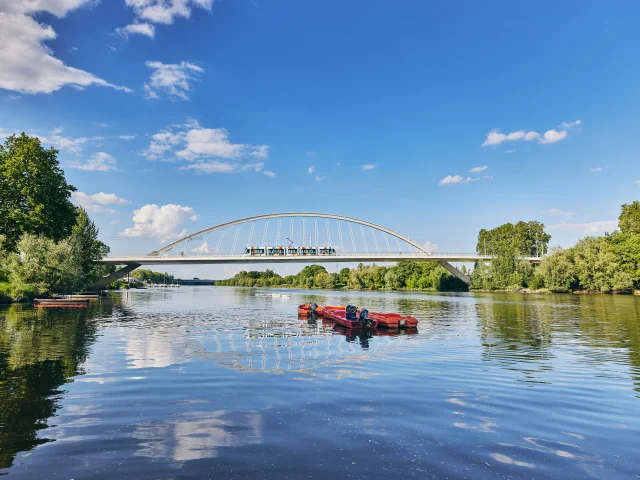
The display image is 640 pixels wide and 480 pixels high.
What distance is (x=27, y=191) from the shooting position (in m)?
52.4

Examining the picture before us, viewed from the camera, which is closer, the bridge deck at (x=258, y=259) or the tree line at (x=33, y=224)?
the tree line at (x=33, y=224)

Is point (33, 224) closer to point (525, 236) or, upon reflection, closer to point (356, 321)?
point (356, 321)

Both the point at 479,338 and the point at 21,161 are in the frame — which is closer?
the point at 479,338

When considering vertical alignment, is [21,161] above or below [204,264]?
above

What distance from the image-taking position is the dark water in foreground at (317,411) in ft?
23.0

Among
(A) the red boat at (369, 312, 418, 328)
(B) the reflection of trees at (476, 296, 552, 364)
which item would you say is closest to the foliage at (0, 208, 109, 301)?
(A) the red boat at (369, 312, 418, 328)

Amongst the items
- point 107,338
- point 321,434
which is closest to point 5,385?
point 321,434

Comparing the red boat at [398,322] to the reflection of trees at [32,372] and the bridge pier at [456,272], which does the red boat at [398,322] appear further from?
the bridge pier at [456,272]

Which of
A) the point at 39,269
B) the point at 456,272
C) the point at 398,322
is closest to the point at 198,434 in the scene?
the point at 398,322

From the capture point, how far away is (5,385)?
38.8 feet

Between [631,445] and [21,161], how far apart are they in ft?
209

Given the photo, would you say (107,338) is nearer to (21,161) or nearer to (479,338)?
(479,338)

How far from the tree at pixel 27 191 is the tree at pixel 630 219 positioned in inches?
3868

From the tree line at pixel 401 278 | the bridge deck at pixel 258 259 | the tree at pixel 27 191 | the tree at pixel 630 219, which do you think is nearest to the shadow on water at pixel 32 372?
the tree at pixel 27 191
